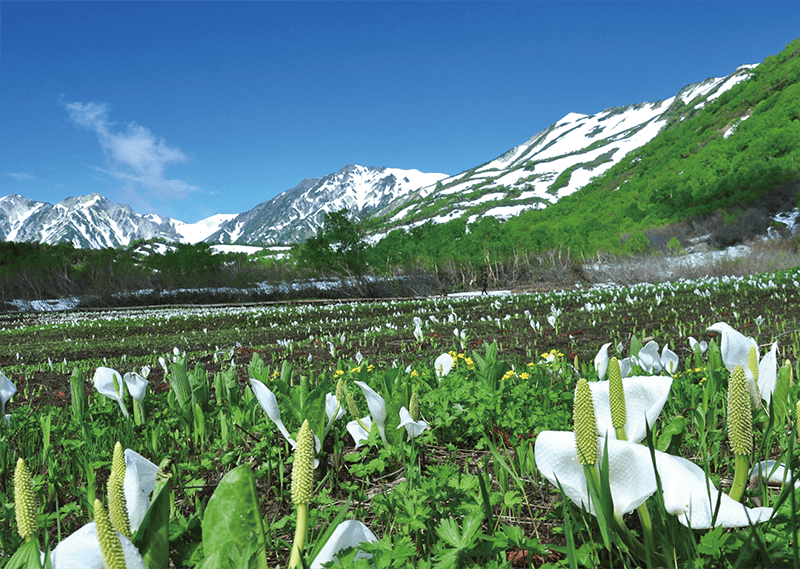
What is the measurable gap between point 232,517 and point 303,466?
28 centimetres

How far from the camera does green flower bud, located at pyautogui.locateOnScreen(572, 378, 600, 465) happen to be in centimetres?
76

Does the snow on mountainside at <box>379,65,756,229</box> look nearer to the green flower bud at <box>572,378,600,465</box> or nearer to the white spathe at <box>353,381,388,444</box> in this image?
the white spathe at <box>353,381,388,444</box>

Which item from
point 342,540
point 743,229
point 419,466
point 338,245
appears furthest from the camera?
point 743,229

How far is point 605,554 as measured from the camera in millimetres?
1144

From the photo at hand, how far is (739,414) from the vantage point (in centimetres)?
90

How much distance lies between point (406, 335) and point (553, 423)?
18.2 feet

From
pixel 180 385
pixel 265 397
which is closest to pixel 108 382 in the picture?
pixel 180 385

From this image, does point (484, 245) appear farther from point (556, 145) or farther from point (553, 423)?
point (556, 145)

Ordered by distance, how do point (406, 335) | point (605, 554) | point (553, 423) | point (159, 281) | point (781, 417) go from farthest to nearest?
point (159, 281)
point (406, 335)
point (553, 423)
point (781, 417)
point (605, 554)

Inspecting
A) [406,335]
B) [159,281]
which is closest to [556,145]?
[159,281]

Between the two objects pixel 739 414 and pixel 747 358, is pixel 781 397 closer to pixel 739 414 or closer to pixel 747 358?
pixel 747 358

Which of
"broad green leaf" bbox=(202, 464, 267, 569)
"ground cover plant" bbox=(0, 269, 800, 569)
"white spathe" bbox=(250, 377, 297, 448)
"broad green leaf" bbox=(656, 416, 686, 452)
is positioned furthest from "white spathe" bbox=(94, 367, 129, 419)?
"broad green leaf" bbox=(656, 416, 686, 452)

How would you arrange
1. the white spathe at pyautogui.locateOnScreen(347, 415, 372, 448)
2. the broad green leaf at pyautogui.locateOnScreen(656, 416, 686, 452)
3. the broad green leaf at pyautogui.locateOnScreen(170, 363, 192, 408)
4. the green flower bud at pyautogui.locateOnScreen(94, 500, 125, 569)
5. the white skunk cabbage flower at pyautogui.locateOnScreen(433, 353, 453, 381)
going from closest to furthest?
the green flower bud at pyautogui.locateOnScreen(94, 500, 125, 569), the broad green leaf at pyautogui.locateOnScreen(656, 416, 686, 452), the white spathe at pyautogui.locateOnScreen(347, 415, 372, 448), the broad green leaf at pyautogui.locateOnScreen(170, 363, 192, 408), the white skunk cabbage flower at pyautogui.locateOnScreen(433, 353, 453, 381)

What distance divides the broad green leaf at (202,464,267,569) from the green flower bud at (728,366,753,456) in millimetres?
999
